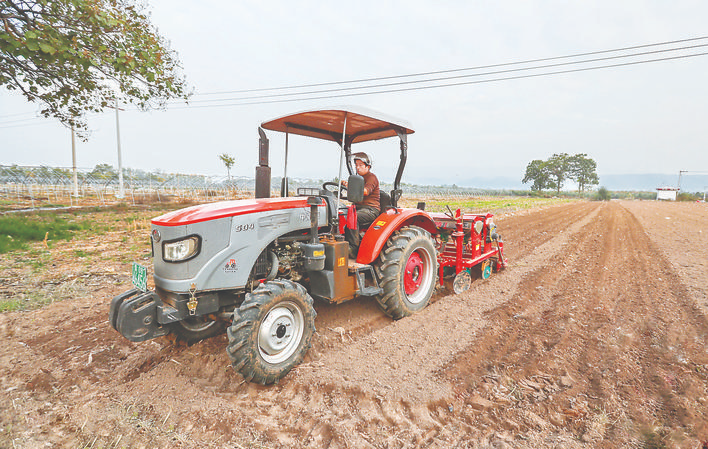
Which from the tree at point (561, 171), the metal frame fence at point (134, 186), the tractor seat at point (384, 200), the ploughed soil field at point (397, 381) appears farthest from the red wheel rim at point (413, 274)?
the tree at point (561, 171)

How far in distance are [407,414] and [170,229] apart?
2.19m

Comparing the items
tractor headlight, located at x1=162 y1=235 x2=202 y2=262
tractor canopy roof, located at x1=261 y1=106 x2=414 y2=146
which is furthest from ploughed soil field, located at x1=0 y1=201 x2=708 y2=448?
tractor canopy roof, located at x1=261 y1=106 x2=414 y2=146

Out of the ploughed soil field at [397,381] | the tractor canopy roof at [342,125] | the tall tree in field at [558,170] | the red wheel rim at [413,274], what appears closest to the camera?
the ploughed soil field at [397,381]

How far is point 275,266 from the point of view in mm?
3076

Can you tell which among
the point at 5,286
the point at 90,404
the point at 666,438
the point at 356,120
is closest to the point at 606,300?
the point at 666,438

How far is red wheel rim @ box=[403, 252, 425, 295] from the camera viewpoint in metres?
4.20

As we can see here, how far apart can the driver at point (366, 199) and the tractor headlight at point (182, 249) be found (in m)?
1.82

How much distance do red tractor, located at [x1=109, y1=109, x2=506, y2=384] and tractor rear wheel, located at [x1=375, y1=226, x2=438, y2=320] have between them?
1cm

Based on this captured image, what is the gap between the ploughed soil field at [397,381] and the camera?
214 centimetres

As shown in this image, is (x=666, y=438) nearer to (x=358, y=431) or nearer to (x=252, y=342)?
Result: (x=358, y=431)

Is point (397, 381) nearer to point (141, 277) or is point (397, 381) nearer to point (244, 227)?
point (244, 227)

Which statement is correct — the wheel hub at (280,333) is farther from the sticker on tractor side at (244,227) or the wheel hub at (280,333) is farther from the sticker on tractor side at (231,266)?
the sticker on tractor side at (244,227)

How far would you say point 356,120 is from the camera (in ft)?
12.3

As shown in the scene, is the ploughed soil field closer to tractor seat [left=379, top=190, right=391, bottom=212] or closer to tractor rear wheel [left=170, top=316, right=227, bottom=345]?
tractor rear wheel [left=170, top=316, right=227, bottom=345]
